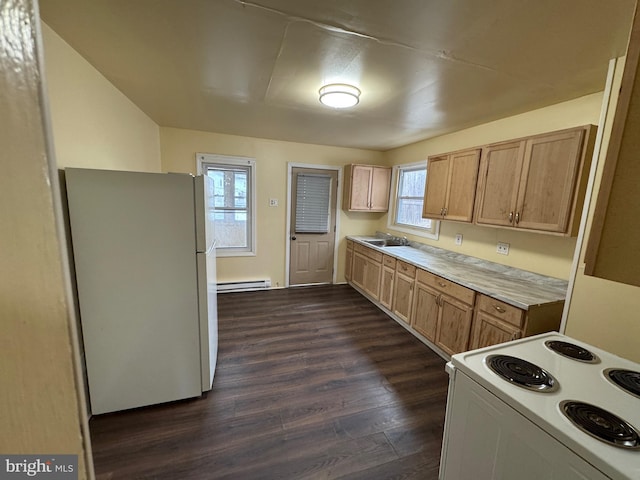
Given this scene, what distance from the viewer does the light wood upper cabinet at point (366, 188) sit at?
4.38m

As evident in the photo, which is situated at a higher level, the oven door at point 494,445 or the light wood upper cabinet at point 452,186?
the light wood upper cabinet at point 452,186

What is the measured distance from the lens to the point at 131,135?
106 inches

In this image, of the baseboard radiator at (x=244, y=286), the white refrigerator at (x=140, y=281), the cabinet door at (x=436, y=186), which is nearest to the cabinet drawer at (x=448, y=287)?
the cabinet door at (x=436, y=186)

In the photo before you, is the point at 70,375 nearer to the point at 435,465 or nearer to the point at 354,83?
the point at 435,465

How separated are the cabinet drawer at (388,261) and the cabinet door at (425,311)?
0.51 metres

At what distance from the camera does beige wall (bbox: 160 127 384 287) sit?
12.3 feet

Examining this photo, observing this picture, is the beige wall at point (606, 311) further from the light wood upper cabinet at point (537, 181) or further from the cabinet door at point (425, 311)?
the cabinet door at point (425, 311)

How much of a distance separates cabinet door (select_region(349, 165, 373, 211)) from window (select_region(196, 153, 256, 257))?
1599 millimetres

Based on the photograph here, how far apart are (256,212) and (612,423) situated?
13.2 feet

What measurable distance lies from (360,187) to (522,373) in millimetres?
3587

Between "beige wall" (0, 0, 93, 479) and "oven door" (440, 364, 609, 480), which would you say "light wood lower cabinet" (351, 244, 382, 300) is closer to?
"oven door" (440, 364, 609, 480)

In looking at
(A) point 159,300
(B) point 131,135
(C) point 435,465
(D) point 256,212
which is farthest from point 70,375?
(D) point 256,212

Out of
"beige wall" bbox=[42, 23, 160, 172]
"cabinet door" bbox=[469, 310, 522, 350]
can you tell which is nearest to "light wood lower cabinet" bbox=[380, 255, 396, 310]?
"cabinet door" bbox=[469, 310, 522, 350]

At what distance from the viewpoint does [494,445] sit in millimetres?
1061
